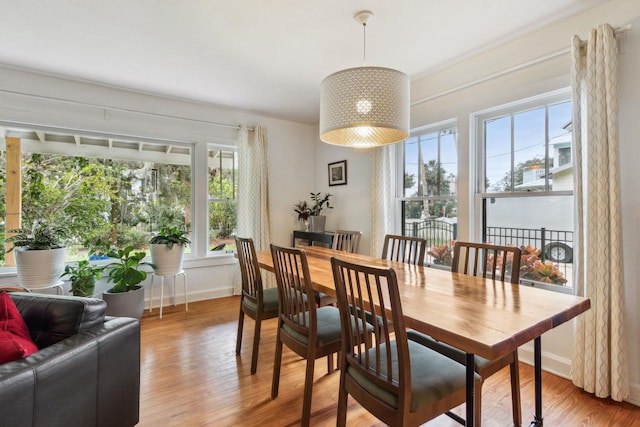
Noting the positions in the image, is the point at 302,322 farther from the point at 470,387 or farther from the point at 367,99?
the point at 367,99

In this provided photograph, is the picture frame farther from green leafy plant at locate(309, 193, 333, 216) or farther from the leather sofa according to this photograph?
the leather sofa

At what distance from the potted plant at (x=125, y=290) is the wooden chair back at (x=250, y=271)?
1.44 meters

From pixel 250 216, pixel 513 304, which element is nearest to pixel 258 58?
pixel 250 216

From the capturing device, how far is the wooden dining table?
40.7 inches

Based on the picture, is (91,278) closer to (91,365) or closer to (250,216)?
(250,216)

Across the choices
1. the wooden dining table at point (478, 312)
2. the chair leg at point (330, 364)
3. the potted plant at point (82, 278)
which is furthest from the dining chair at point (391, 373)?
the potted plant at point (82, 278)

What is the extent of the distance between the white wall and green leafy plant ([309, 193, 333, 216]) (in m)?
1.72

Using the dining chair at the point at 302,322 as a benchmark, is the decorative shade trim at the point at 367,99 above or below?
above

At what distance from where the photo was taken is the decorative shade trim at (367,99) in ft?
5.55

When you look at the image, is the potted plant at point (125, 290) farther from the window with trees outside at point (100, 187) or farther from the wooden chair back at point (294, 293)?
the wooden chair back at point (294, 293)

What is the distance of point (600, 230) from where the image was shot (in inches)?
74.7

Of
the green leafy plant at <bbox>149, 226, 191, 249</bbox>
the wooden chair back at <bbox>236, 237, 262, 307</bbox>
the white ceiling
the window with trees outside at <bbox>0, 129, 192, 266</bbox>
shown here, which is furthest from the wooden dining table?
the window with trees outside at <bbox>0, 129, 192, 266</bbox>

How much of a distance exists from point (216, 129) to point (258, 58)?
1.55 metres

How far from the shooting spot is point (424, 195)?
329cm
